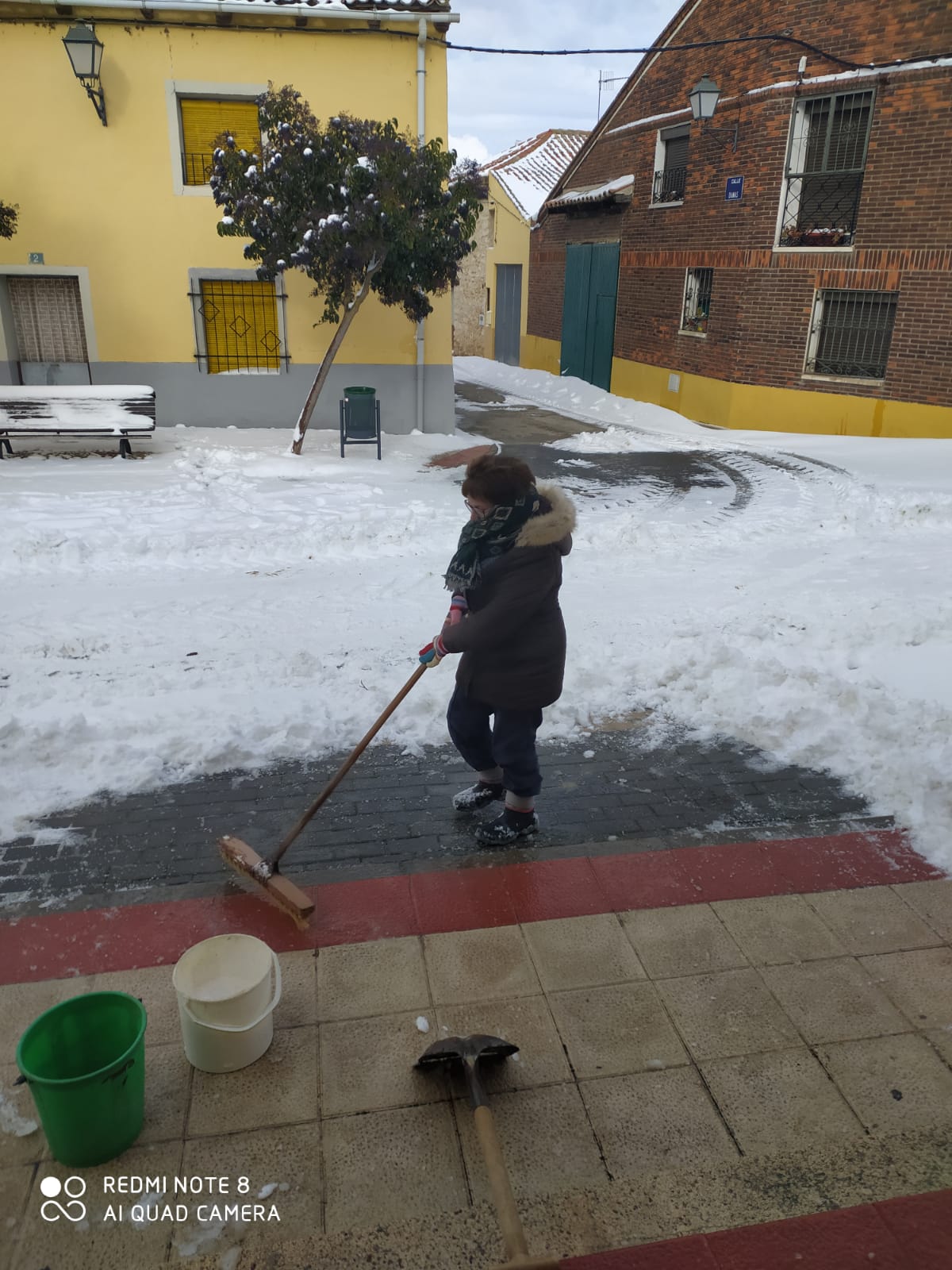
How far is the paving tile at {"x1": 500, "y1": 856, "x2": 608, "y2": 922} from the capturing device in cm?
330

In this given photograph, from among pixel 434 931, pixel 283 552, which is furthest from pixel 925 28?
pixel 434 931

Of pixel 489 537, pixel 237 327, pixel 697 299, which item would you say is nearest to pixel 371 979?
pixel 489 537

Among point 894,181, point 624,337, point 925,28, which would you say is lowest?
point 624,337

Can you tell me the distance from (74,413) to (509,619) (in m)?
10.2

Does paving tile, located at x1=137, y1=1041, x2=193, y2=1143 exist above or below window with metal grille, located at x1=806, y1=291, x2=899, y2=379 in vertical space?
below

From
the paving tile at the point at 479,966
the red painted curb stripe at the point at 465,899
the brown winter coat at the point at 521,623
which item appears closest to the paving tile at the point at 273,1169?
the paving tile at the point at 479,966

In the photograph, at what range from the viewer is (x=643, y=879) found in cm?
347

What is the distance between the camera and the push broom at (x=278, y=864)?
3.18m

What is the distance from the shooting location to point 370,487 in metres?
9.88

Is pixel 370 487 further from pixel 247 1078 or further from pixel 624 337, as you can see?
pixel 624 337

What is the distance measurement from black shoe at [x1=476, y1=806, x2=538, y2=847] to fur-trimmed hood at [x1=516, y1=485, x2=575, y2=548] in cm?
118

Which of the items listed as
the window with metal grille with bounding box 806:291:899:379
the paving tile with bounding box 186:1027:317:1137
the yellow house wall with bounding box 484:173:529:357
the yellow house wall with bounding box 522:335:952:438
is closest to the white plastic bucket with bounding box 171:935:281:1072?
the paving tile with bounding box 186:1027:317:1137

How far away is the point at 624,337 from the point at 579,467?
780 centimetres

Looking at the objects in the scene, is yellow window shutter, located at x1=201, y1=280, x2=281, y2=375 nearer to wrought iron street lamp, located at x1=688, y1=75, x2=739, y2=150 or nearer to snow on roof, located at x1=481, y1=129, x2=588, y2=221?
wrought iron street lamp, located at x1=688, y1=75, x2=739, y2=150
